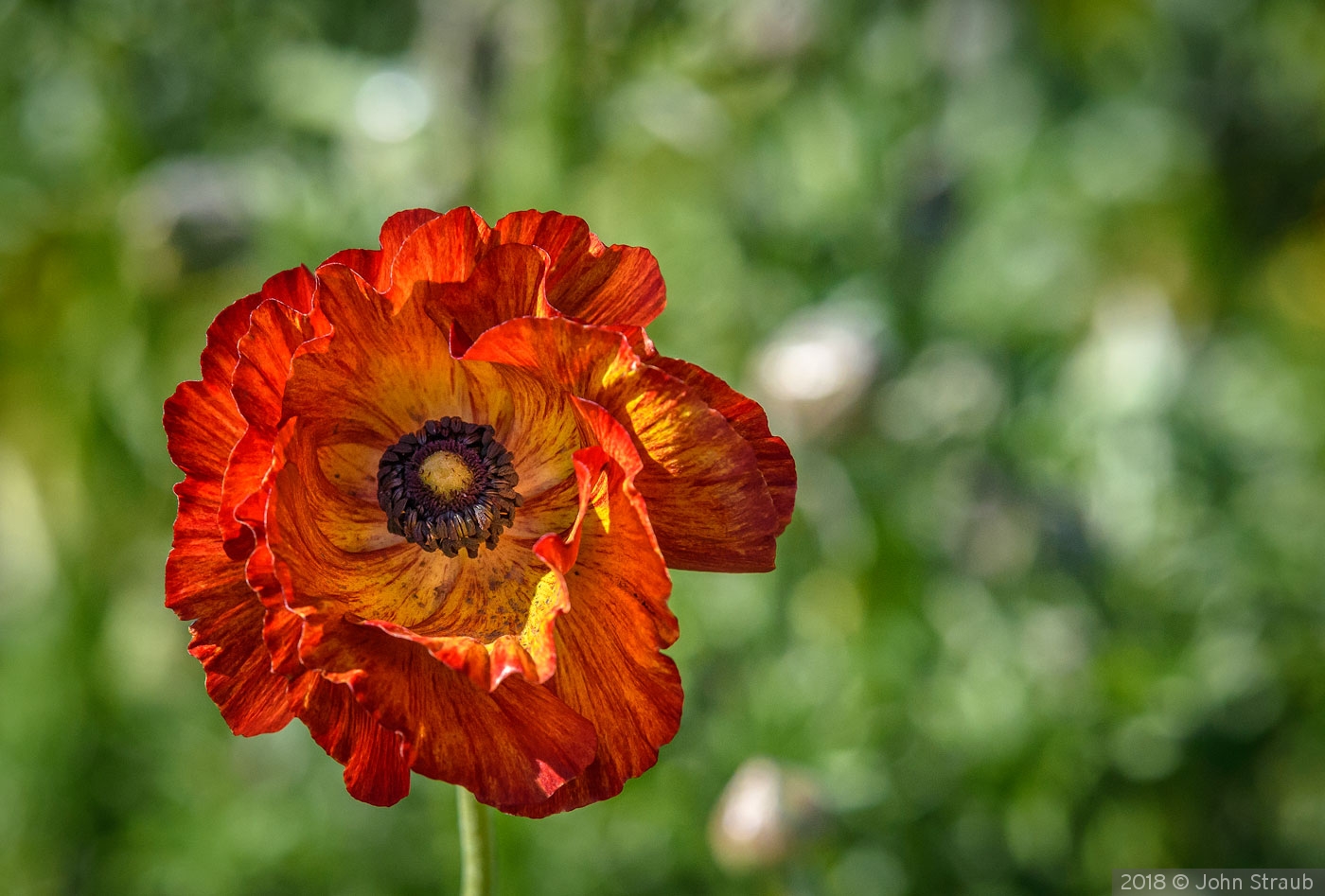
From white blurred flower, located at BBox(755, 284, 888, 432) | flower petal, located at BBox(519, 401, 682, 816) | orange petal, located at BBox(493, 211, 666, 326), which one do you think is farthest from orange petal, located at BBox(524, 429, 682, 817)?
white blurred flower, located at BBox(755, 284, 888, 432)

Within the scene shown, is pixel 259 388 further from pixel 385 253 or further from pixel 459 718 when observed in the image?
pixel 459 718

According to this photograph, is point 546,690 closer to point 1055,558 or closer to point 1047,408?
point 1055,558

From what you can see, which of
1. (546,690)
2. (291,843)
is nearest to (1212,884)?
(291,843)

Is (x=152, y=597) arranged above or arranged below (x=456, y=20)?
below

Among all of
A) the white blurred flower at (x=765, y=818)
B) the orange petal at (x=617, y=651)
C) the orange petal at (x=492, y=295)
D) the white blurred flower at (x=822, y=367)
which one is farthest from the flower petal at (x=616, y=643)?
the white blurred flower at (x=822, y=367)

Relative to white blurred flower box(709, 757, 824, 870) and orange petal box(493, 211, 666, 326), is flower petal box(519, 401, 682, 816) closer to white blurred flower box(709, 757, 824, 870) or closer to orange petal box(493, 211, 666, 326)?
orange petal box(493, 211, 666, 326)

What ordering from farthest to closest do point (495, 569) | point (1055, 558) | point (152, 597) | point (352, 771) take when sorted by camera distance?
point (152, 597), point (1055, 558), point (495, 569), point (352, 771)

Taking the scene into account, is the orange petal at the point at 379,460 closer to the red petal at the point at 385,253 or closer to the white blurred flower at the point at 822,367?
the red petal at the point at 385,253
